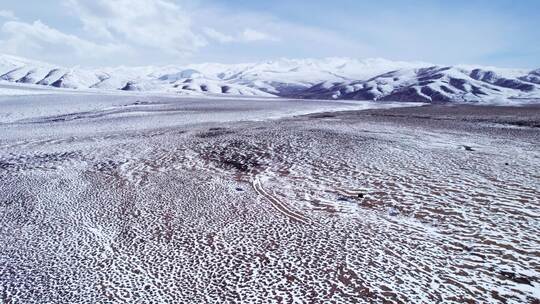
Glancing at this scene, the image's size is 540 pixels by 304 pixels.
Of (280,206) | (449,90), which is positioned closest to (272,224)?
(280,206)

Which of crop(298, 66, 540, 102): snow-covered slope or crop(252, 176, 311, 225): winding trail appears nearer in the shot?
crop(252, 176, 311, 225): winding trail

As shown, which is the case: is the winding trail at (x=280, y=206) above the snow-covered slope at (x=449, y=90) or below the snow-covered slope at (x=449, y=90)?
below

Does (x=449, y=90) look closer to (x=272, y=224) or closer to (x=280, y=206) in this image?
(x=280, y=206)

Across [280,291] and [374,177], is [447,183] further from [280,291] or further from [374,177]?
[280,291]

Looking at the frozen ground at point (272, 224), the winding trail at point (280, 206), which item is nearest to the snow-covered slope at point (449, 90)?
the frozen ground at point (272, 224)

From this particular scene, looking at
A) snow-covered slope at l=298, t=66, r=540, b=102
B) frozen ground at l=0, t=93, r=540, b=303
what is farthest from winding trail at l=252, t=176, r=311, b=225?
snow-covered slope at l=298, t=66, r=540, b=102

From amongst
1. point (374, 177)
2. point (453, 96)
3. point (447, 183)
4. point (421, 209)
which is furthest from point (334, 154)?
point (453, 96)

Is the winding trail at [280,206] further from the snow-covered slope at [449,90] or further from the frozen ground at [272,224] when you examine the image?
the snow-covered slope at [449,90]

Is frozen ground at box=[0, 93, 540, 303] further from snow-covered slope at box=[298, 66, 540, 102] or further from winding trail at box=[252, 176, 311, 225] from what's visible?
snow-covered slope at box=[298, 66, 540, 102]

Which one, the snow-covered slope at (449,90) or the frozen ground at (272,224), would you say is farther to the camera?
the snow-covered slope at (449,90)
